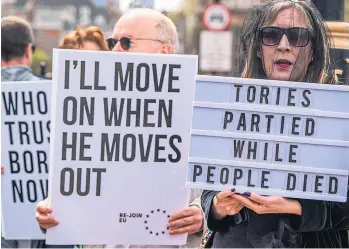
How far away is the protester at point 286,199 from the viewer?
3221 millimetres

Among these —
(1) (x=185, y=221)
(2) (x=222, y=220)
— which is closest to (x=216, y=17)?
(1) (x=185, y=221)

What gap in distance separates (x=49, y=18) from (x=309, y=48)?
4794cm

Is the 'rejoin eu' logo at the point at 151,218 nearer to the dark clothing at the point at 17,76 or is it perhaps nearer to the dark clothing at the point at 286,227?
the dark clothing at the point at 286,227

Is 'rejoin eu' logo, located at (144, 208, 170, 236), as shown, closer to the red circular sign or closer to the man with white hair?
the man with white hair

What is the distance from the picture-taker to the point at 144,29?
3867mm

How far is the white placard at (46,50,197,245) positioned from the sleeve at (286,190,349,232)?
481 mm

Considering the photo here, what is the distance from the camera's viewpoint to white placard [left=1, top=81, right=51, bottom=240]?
4.46 metres

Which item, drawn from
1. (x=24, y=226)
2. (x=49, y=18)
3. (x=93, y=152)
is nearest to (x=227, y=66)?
(x=24, y=226)

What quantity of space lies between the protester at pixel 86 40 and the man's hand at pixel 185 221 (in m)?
1.78

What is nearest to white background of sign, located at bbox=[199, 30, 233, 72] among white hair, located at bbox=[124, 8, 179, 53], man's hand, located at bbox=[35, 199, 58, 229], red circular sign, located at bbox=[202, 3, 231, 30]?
red circular sign, located at bbox=[202, 3, 231, 30]

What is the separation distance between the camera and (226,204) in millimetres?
3197

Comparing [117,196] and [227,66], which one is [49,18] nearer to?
[227,66]

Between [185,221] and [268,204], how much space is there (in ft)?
1.57

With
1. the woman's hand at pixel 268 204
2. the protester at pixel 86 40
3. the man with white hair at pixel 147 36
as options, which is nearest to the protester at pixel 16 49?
the protester at pixel 86 40
